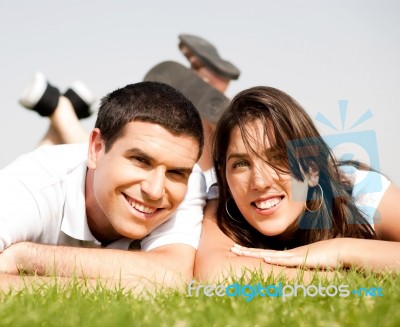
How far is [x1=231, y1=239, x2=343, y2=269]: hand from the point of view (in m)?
3.93

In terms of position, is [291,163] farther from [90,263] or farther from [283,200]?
[90,263]

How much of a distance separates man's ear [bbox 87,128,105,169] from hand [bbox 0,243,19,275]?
1060mm

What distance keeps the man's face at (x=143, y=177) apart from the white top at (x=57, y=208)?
197 millimetres

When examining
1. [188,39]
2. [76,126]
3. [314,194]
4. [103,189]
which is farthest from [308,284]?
[188,39]

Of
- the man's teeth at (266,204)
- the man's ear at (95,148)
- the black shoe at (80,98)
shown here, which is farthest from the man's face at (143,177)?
the black shoe at (80,98)

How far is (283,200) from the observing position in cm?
454

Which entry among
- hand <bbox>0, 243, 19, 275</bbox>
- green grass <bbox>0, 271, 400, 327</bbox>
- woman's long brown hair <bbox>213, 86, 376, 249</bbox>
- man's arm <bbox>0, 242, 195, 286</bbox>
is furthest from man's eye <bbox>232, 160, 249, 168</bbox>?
hand <bbox>0, 243, 19, 275</bbox>

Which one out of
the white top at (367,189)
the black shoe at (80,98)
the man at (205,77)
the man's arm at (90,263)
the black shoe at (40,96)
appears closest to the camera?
the man's arm at (90,263)

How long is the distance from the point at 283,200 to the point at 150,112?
1.34 metres

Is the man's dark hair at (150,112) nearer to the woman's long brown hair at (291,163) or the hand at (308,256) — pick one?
the woman's long brown hair at (291,163)

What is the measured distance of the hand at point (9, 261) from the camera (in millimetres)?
3958

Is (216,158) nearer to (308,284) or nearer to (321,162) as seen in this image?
(321,162)

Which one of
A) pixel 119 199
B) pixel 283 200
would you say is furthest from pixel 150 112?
pixel 283 200

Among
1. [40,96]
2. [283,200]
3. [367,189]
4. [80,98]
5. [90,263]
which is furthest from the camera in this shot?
[80,98]
